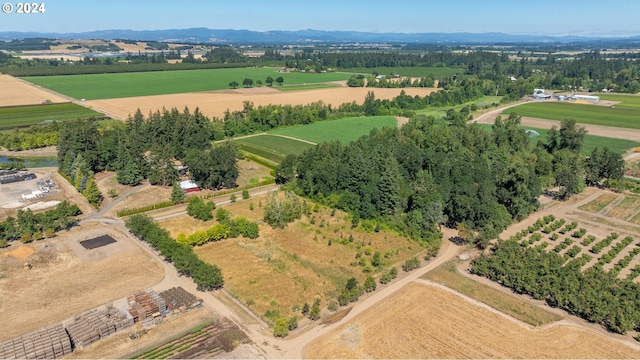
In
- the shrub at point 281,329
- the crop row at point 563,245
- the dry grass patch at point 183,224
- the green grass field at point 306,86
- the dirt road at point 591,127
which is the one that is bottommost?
the shrub at point 281,329

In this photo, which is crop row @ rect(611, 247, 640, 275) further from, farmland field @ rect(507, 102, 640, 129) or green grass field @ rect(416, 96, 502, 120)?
farmland field @ rect(507, 102, 640, 129)

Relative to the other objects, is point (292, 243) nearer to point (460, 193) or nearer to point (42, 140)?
point (460, 193)

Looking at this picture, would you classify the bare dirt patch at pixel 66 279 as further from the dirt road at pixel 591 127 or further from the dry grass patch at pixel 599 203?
the dirt road at pixel 591 127

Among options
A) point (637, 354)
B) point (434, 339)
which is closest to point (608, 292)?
point (637, 354)

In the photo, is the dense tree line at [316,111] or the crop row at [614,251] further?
the dense tree line at [316,111]

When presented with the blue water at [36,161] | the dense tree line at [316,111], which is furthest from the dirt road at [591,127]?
the blue water at [36,161]

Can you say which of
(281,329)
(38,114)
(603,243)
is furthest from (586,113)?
(38,114)
